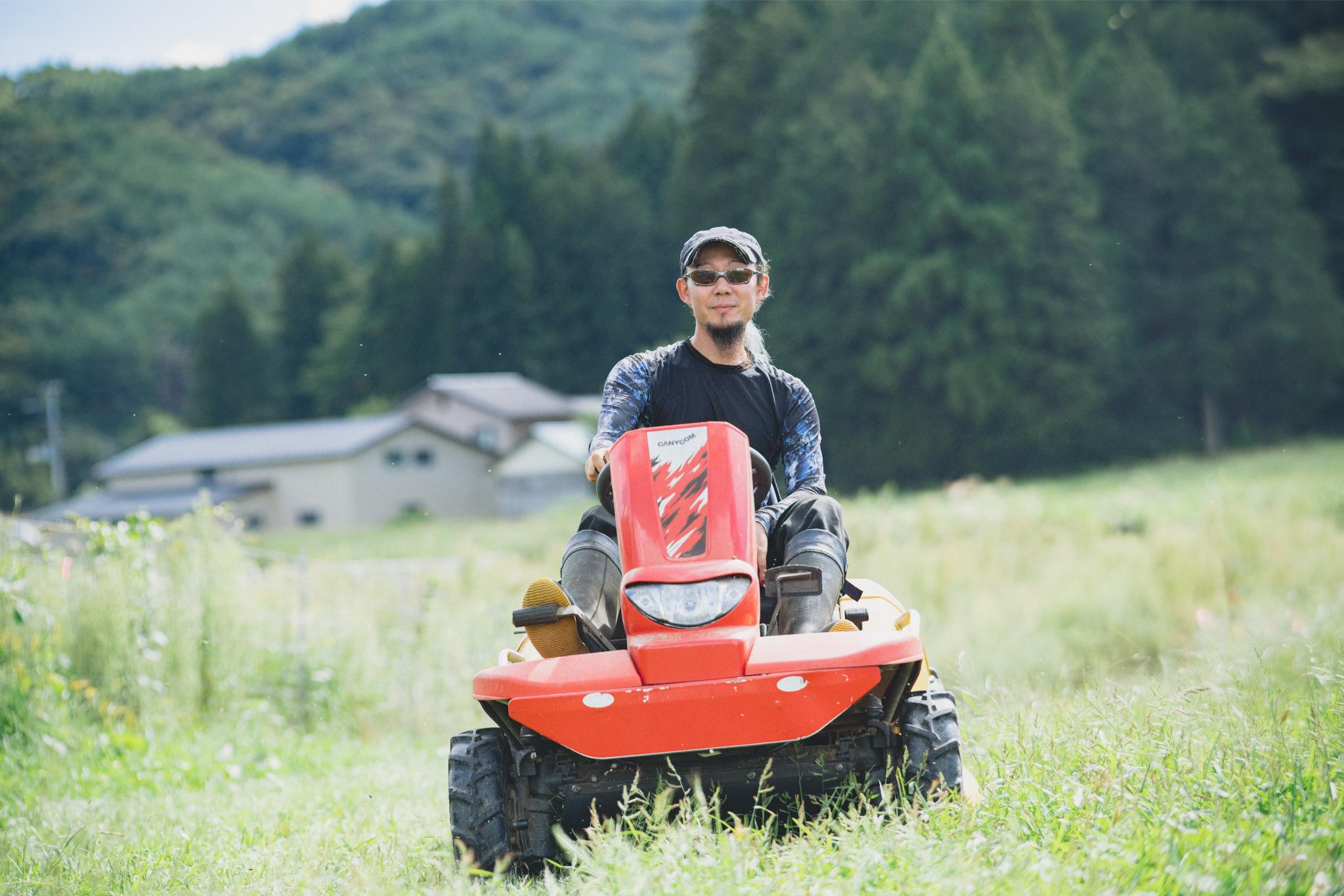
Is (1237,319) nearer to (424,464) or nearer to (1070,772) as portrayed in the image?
(424,464)

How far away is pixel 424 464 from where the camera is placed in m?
56.3

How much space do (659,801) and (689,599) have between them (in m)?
0.60

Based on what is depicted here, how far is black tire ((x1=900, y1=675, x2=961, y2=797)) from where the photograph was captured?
392cm

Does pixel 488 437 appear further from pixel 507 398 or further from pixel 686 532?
pixel 686 532

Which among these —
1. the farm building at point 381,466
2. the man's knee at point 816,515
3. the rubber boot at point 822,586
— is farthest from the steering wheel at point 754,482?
the farm building at point 381,466

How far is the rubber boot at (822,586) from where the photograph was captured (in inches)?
162

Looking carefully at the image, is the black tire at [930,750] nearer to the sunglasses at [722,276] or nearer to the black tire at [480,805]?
the black tire at [480,805]

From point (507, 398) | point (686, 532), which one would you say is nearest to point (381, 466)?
point (507, 398)

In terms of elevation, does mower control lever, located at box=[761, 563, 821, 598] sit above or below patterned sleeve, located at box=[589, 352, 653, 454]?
below

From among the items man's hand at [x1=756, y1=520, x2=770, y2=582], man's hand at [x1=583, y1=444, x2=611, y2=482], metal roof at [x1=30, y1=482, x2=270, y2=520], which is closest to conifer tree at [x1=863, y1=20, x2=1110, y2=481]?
metal roof at [x1=30, y1=482, x2=270, y2=520]

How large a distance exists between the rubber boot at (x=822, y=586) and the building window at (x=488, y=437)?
54607 mm

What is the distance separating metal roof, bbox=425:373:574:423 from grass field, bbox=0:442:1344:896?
40296 millimetres

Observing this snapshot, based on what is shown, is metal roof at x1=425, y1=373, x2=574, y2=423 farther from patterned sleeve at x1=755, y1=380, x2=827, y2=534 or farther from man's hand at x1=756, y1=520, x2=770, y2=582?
man's hand at x1=756, y1=520, x2=770, y2=582

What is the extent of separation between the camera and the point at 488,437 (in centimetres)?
5875
